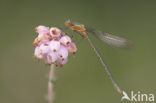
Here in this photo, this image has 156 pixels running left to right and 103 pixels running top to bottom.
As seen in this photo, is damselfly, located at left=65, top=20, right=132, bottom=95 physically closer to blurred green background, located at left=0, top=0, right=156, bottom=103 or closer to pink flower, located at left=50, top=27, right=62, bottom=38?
pink flower, located at left=50, top=27, right=62, bottom=38

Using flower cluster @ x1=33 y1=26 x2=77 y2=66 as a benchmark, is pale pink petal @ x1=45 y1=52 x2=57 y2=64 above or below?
below

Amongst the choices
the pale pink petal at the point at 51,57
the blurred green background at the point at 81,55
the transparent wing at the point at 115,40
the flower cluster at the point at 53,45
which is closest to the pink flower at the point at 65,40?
the flower cluster at the point at 53,45

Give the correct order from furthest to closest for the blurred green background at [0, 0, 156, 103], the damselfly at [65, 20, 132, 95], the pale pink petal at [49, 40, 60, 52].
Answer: the blurred green background at [0, 0, 156, 103] → the damselfly at [65, 20, 132, 95] → the pale pink petal at [49, 40, 60, 52]

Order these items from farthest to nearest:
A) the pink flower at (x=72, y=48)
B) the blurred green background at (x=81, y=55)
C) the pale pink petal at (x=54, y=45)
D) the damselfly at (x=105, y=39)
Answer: the blurred green background at (x=81, y=55), the damselfly at (x=105, y=39), the pink flower at (x=72, y=48), the pale pink petal at (x=54, y=45)

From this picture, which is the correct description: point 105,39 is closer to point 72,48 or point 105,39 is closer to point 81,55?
point 72,48

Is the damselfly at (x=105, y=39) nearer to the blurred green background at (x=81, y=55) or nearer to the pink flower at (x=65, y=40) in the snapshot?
the pink flower at (x=65, y=40)

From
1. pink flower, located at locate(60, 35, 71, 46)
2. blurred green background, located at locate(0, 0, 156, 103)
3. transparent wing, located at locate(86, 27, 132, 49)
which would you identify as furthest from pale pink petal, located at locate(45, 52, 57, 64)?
blurred green background, located at locate(0, 0, 156, 103)

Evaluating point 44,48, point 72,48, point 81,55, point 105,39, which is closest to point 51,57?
point 44,48
